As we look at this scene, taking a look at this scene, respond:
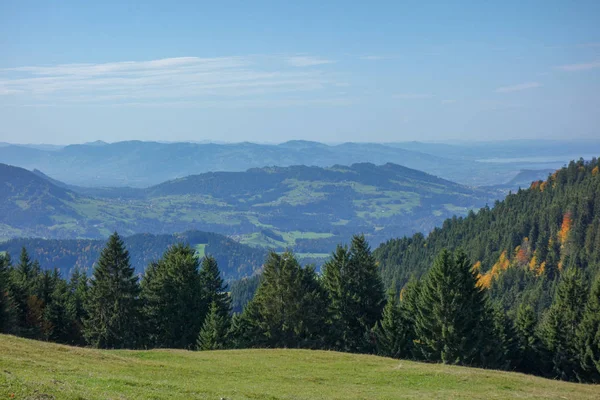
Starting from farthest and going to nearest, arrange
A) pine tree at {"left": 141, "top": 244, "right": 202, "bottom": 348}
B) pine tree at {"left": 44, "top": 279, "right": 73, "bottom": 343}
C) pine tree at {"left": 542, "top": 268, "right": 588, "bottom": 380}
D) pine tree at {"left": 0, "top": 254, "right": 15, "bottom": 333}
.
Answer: pine tree at {"left": 44, "top": 279, "right": 73, "bottom": 343}, pine tree at {"left": 141, "top": 244, "right": 202, "bottom": 348}, pine tree at {"left": 542, "top": 268, "right": 588, "bottom": 380}, pine tree at {"left": 0, "top": 254, "right": 15, "bottom": 333}

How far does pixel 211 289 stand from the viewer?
6569 cm

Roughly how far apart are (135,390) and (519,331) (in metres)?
50.8

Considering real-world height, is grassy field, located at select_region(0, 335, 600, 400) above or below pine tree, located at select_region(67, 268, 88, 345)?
above

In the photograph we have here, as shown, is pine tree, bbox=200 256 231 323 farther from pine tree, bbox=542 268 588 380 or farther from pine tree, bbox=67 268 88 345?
pine tree, bbox=542 268 588 380

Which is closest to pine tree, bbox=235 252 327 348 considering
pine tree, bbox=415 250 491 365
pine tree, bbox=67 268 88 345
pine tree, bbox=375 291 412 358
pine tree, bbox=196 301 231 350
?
pine tree, bbox=196 301 231 350

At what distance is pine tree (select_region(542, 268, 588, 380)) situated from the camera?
56412 mm

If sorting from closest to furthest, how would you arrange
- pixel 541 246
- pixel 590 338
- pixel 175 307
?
pixel 590 338
pixel 175 307
pixel 541 246

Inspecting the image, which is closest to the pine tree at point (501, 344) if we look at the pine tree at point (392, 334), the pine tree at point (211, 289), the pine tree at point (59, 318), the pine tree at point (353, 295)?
the pine tree at point (392, 334)

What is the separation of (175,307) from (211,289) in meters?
5.28

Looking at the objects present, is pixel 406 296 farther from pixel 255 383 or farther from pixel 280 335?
pixel 255 383

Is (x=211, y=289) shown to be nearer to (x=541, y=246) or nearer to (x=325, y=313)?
(x=325, y=313)

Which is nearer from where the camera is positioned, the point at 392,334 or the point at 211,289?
the point at 392,334

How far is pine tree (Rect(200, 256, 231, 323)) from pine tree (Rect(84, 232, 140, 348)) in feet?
24.9

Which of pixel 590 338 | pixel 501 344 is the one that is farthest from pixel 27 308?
pixel 590 338
